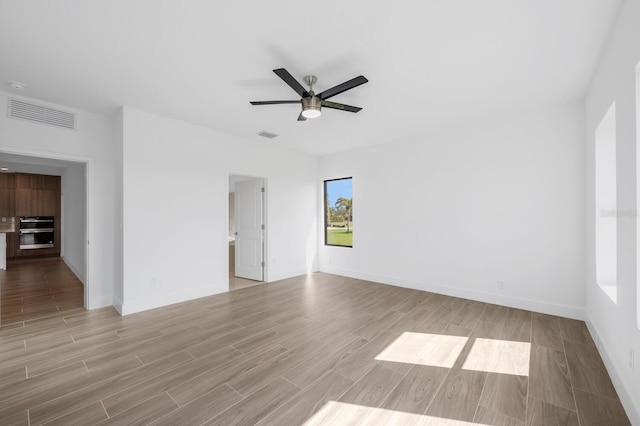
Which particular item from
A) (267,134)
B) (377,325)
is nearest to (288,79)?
(267,134)

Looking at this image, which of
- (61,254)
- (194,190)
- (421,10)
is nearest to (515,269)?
(421,10)

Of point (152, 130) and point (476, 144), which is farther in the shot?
point (476, 144)

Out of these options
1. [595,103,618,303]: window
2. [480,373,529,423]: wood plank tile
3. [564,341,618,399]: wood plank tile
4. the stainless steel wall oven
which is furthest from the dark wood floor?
[595,103,618,303]: window

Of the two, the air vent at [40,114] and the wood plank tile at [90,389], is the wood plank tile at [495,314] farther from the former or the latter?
the air vent at [40,114]

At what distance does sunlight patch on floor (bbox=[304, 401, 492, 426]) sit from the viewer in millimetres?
1785

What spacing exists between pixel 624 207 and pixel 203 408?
3.42 m

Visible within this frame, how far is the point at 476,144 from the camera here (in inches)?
173

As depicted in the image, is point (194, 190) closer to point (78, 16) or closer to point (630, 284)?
point (78, 16)

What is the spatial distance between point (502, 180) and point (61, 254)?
11.7 m

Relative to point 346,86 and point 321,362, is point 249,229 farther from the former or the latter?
point 346,86

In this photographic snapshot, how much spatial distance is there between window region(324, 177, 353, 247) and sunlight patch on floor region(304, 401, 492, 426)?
4.41 m

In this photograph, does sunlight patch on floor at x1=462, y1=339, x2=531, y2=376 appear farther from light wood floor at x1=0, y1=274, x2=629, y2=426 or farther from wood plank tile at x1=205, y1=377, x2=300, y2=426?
wood plank tile at x1=205, y1=377, x2=300, y2=426

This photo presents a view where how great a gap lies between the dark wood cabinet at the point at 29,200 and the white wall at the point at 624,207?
12.0 m

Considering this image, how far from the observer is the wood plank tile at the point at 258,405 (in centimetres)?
181
